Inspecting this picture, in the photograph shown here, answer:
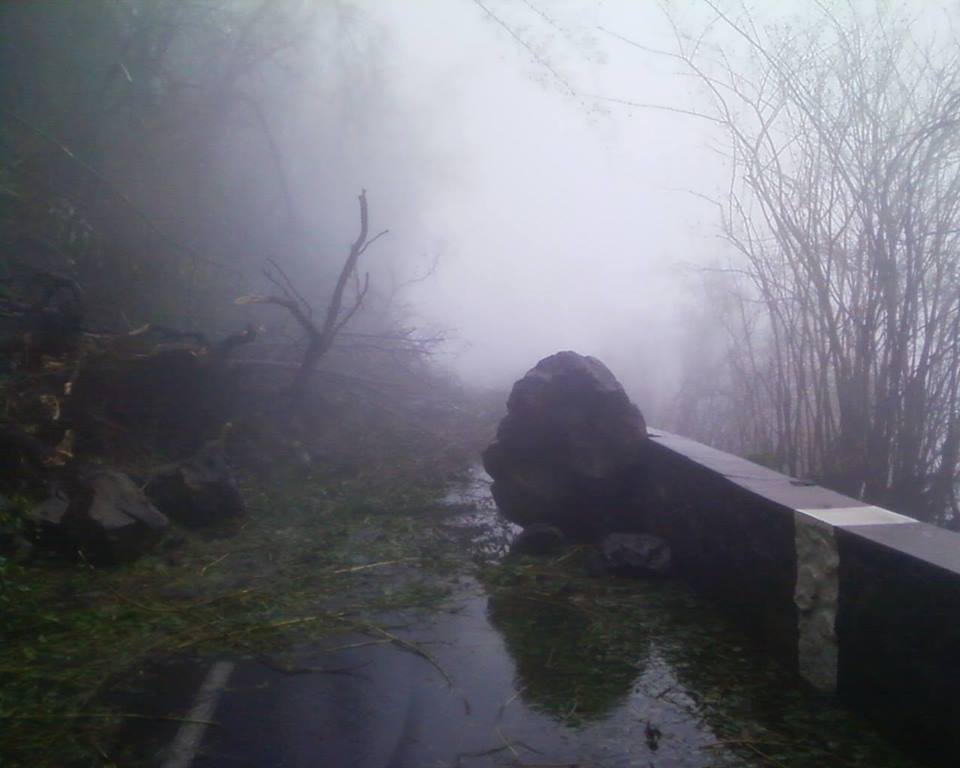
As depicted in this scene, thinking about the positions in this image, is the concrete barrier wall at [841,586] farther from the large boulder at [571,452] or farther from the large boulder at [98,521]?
the large boulder at [98,521]

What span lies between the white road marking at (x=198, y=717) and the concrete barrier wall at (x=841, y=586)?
250 centimetres

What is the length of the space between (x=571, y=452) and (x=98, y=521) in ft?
10.1

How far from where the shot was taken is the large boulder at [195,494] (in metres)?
7.09

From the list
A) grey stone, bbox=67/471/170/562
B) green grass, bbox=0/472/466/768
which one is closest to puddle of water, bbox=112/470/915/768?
green grass, bbox=0/472/466/768

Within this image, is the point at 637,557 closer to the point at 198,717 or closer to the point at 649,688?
the point at 649,688

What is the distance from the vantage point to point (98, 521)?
596cm

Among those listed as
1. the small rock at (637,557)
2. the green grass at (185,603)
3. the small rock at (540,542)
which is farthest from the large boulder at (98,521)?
the small rock at (637,557)

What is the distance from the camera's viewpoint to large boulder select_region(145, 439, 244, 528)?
7.09m

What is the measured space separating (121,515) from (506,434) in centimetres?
266

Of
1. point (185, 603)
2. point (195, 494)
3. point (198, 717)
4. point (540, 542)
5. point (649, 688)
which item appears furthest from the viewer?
point (195, 494)

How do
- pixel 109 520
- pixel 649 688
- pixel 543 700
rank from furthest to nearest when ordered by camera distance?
pixel 109 520, pixel 649 688, pixel 543 700

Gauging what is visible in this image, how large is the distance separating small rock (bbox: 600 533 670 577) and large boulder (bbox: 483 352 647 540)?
0.59 metres

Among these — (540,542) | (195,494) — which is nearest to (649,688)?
(540,542)

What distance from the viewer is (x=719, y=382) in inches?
390
